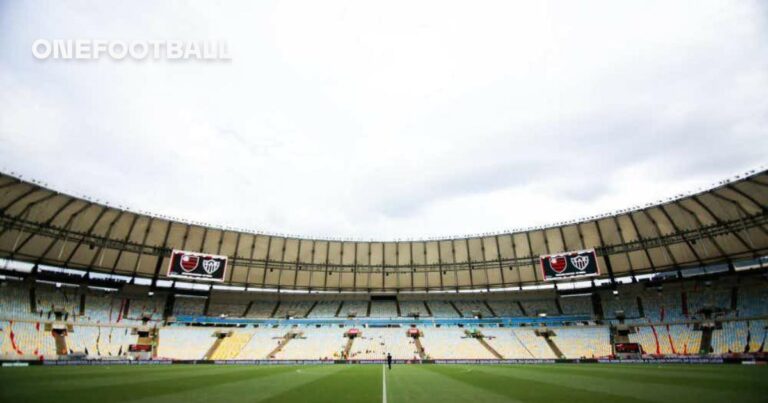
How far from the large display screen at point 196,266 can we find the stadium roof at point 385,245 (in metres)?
3.28

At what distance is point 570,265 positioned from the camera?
4062cm

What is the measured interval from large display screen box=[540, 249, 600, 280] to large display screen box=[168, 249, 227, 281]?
38.2m

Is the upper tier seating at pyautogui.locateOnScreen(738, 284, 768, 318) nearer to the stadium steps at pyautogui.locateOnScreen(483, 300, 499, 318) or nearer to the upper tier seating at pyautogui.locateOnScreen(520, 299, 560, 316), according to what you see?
the upper tier seating at pyautogui.locateOnScreen(520, 299, 560, 316)

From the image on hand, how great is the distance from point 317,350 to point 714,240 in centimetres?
4410

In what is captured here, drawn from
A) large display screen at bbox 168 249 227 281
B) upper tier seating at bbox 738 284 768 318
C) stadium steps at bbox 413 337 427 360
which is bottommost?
stadium steps at bbox 413 337 427 360

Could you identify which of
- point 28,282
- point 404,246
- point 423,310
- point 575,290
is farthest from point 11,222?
point 575,290

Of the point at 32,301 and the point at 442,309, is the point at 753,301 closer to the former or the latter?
the point at 442,309

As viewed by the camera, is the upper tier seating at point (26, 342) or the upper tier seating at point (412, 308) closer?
the upper tier seating at point (26, 342)

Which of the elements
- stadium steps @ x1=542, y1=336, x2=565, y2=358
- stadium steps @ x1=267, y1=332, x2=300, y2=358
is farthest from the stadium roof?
stadium steps @ x1=542, y1=336, x2=565, y2=358

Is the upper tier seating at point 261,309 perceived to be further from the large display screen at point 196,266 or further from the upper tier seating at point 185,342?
the large display screen at point 196,266

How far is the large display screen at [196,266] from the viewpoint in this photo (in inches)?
1556

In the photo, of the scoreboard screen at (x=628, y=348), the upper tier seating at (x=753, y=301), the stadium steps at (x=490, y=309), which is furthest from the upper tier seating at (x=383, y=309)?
the upper tier seating at (x=753, y=301)

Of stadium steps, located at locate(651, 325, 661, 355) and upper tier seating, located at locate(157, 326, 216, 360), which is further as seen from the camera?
upper tier seating, located at locate(157, 326, 216, 360)

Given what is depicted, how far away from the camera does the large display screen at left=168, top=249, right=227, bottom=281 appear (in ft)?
130
